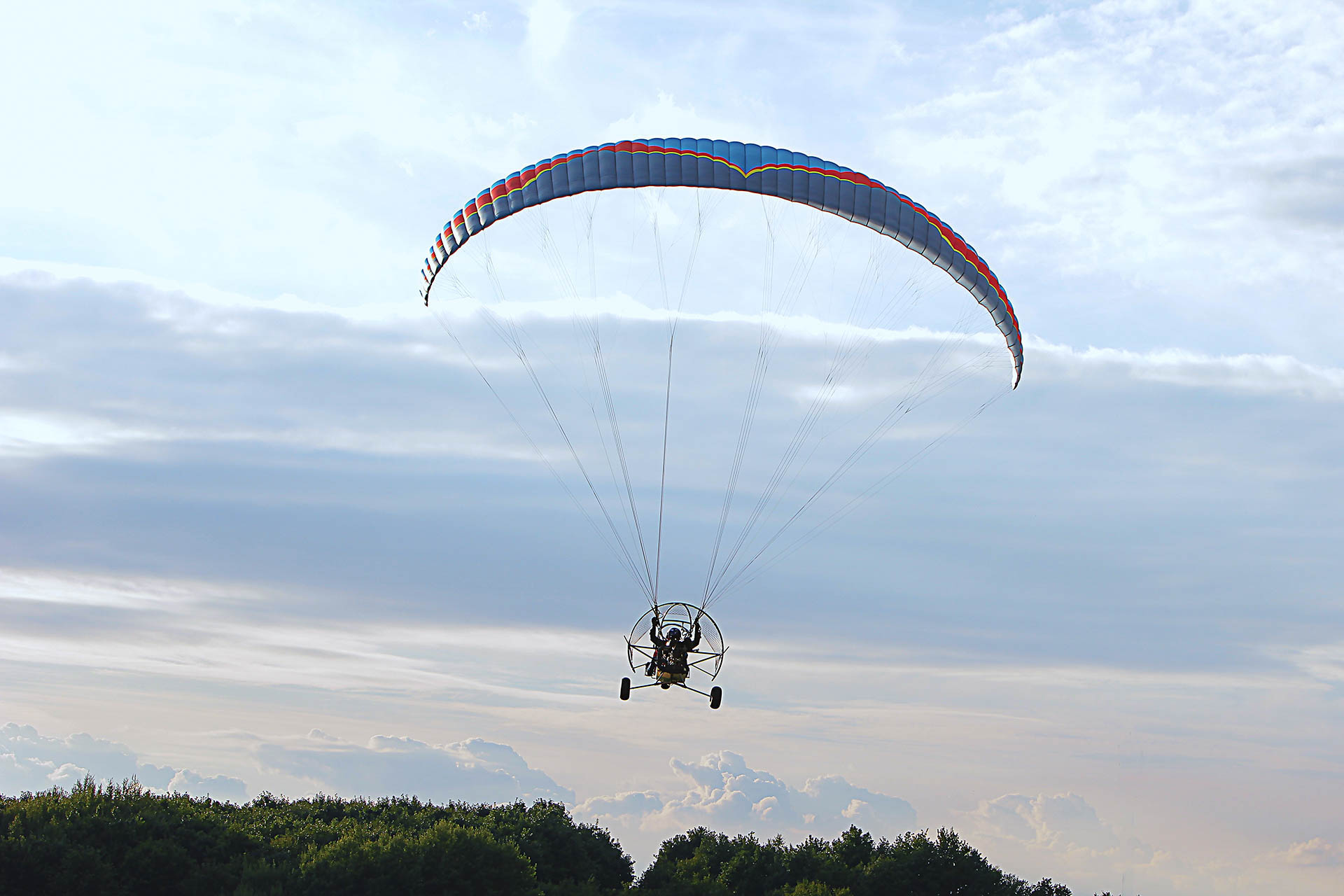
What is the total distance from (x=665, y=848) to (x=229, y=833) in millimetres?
19042

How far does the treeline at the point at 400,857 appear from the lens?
33.7 metres

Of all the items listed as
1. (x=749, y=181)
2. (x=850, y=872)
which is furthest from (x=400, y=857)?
(x=749, y=181)

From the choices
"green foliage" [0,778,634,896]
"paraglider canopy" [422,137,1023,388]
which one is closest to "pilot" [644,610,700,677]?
"paraglider canopy" [422,137,1023,388]

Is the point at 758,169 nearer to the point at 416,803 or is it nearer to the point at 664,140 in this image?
the point at 664,140

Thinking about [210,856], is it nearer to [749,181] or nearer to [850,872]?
[850,872]

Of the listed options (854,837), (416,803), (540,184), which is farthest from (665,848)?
(540,184)

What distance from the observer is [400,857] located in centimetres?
3488

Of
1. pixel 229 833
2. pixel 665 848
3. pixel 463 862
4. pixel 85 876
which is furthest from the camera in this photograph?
pixel 665 848

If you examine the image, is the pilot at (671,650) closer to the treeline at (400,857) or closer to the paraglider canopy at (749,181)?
the paraglider canopy at (749,181)

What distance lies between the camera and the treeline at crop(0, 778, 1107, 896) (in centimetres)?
3369

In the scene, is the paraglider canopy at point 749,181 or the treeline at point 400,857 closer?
the paraglider canopy at point 749,181

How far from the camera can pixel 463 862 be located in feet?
115

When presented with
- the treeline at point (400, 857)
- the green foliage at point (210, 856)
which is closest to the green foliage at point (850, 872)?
the treeline at point (400, 857)

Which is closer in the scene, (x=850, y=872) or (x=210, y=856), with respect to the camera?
(x=210, y=856)
